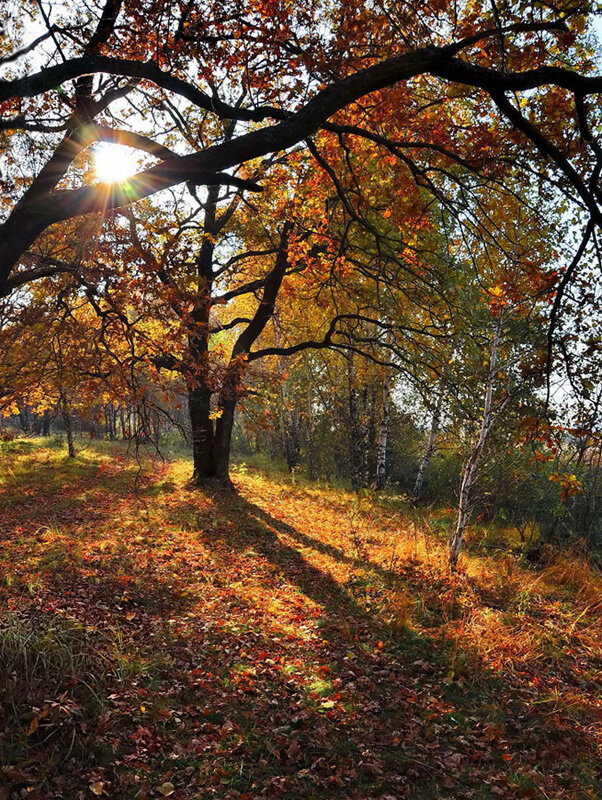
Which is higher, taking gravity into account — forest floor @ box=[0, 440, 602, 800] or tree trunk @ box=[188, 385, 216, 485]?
tree trunk @ box=[188, 385, 216, 485]

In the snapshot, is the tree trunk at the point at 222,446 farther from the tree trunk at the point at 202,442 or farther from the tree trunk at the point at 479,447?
the tree trunk at the point at 479,447

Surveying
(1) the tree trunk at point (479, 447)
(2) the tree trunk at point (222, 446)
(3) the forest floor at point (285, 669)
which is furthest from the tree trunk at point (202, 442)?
(1) the tree trunk at point (479, 447)

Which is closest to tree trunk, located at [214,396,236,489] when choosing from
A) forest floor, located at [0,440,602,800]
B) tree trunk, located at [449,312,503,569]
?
forest floor, located at [0,440,602,800]

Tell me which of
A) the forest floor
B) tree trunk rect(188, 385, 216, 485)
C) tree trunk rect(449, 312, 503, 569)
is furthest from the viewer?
tree trunk rect(188, 385, 216, 485)

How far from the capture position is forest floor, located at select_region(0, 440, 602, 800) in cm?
369

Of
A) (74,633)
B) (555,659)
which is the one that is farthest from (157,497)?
(555,659)

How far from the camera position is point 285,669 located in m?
5.23

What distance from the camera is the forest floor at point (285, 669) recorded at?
3691mm

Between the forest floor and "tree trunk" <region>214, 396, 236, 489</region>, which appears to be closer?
the forest floor

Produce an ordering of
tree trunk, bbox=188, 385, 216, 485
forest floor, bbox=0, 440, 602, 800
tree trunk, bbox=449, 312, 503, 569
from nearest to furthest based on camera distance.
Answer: forest floor, bbox=0, 440, 602, 800, tree trunk, bbox=449, 312, 503, 569, tree trunk, bbox=188, 385, 216, 485

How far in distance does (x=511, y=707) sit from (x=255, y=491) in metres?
10.9

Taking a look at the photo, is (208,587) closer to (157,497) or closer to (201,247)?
(157,497)

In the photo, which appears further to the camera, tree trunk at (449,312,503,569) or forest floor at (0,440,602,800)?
tree trunk at (449,312,503,569)

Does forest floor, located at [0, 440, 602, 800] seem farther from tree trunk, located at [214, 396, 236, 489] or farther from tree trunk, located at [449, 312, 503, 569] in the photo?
tree trunk, located at [214, 396, 236, 489]
